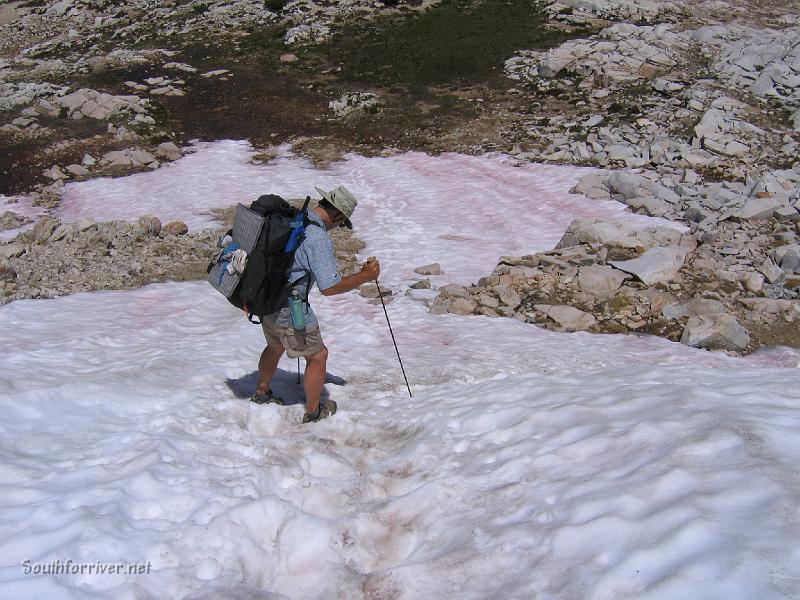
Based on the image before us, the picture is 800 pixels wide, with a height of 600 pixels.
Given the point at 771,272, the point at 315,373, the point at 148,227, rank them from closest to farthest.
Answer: the point at 315,373, the point at 771,272, the point at 148,227

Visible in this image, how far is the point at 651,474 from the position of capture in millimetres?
4359

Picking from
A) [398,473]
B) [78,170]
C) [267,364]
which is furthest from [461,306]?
[78,170]

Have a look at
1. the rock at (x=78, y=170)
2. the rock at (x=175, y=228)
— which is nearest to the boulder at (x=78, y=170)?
the rock at (x=78, y=170)

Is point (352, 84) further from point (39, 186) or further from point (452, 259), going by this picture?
point (452, 259)

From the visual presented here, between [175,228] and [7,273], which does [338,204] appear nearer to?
[7,273]

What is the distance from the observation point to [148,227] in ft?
47.4

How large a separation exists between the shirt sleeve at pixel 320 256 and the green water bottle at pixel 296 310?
0.87ft

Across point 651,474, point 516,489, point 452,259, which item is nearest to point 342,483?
point 516,489

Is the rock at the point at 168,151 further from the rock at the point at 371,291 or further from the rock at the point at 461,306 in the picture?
the rock at the point at 461,306

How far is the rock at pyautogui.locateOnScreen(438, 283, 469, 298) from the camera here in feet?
38.2

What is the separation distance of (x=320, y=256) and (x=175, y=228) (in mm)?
10493

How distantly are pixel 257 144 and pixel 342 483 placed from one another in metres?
20.2

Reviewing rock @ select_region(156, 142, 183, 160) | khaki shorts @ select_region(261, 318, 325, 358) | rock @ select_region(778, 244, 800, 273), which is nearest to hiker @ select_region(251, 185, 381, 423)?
khaki shorts @ select_region(261, 318, 325, 358)

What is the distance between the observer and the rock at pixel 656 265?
11695mm
